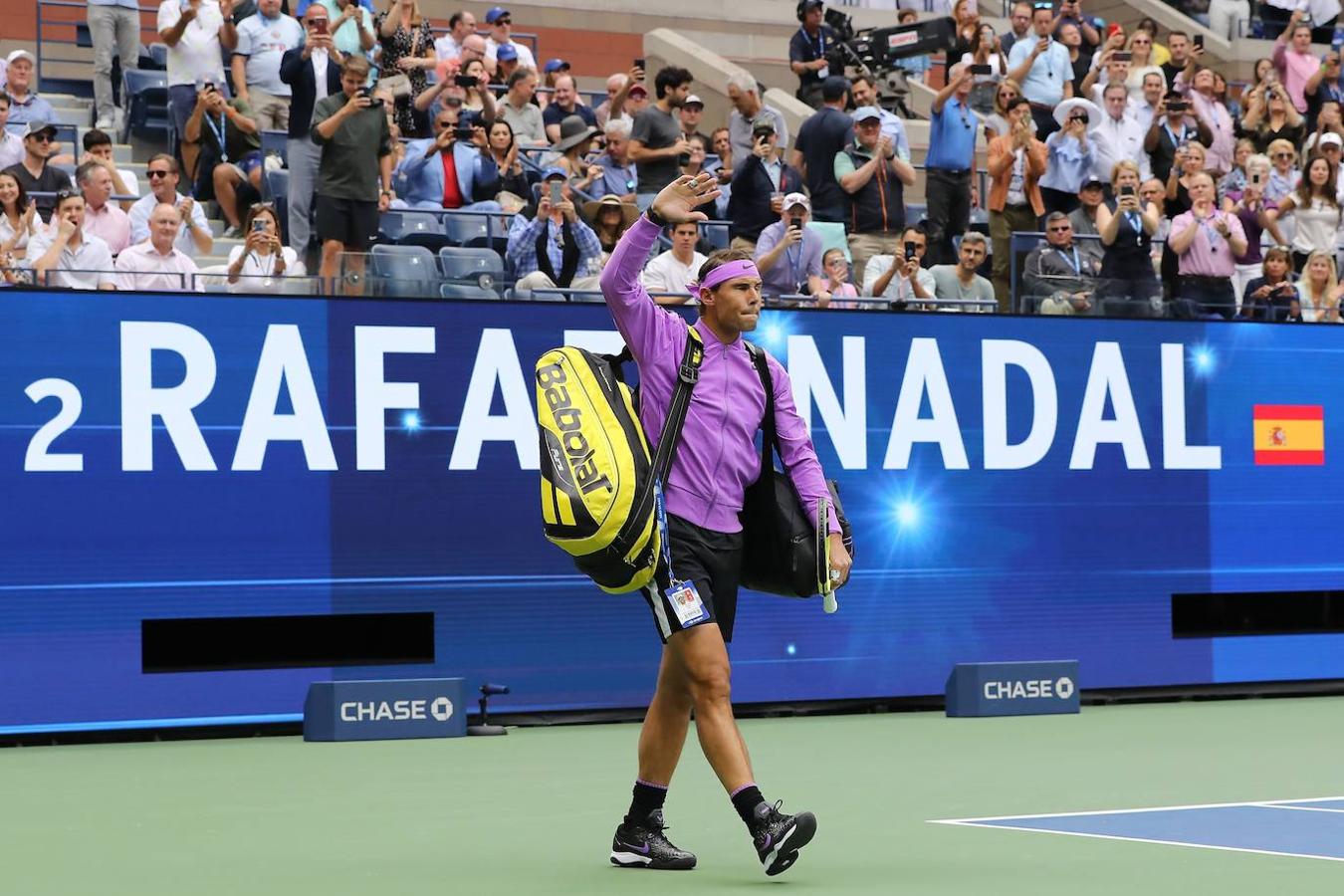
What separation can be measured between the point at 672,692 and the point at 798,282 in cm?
696

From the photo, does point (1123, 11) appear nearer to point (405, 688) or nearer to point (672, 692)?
point (405, 688)

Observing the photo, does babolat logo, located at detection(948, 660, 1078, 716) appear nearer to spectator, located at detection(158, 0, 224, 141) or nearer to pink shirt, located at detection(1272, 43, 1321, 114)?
spectator, located at detection(158, 0, 224, 141)

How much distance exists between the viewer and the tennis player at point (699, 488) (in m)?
6.94

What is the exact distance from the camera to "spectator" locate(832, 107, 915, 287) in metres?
15.9

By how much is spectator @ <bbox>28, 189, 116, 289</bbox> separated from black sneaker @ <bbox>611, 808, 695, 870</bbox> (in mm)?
6009

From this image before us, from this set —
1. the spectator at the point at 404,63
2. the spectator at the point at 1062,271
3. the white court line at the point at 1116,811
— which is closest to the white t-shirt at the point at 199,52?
the spectator at the point at 404,63

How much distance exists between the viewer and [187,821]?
8.37 metres

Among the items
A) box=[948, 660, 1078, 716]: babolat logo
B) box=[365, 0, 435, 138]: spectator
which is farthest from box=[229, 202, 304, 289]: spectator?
box=[948, 660, 1078, 716]: babolat logo

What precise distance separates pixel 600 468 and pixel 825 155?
32.1 ft

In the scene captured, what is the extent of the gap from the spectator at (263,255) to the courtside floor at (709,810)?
286 cm

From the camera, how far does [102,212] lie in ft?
44.5

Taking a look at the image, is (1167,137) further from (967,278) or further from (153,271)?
(153,271)

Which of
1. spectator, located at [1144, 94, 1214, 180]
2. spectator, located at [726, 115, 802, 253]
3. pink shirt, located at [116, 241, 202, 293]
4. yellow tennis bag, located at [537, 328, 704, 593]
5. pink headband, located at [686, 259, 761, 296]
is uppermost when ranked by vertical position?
spectator, located at [1144, 94, 1214, 180]

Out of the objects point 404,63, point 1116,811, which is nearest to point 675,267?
point 404,63
